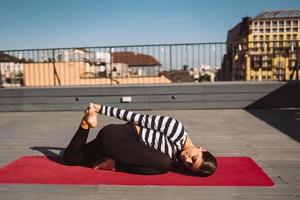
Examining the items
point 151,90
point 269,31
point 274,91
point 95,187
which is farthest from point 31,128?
point 269,31

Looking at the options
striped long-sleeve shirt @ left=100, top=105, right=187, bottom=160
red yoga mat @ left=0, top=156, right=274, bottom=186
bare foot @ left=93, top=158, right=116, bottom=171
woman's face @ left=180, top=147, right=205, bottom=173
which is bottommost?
red yoga mat @ left=0, top=156, right=274, bottom=186

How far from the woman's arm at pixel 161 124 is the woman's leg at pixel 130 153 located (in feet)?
0.49

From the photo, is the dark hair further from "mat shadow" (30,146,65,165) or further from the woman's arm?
"mat shadow" (30,146,65,165)

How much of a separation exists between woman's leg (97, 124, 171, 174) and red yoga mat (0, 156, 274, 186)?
3.5 inches

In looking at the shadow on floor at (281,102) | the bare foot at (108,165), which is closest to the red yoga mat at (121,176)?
the bare foot at (108,165)

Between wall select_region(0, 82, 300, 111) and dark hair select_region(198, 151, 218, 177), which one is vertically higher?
wall select_region(0, 82, 300, 111)

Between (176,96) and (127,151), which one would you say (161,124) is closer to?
(127,151)

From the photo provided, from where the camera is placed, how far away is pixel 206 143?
5484 mm

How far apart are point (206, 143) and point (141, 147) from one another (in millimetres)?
1978

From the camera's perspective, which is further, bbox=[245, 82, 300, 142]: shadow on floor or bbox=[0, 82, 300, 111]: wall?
bbox=[0, 82, 300, 111]: wall

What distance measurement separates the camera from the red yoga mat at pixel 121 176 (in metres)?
3.57

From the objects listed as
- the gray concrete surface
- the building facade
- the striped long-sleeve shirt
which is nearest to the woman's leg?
the striped long-sleeve shirt

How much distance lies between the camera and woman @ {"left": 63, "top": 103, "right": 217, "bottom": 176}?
3.68 metres

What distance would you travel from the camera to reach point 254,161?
14.4 feet
